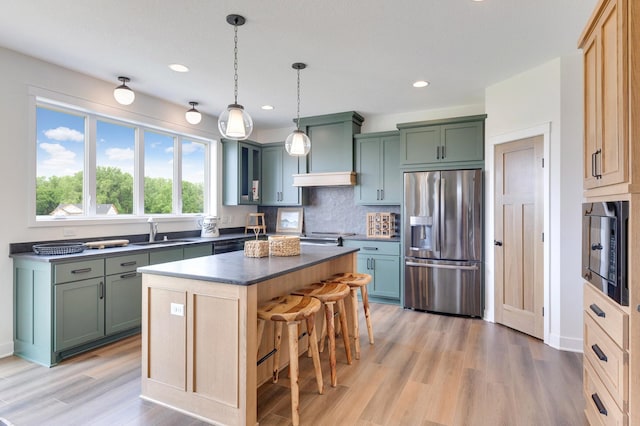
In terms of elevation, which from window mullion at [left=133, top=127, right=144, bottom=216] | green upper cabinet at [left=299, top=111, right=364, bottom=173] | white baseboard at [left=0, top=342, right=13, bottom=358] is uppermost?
green upper cabinet at [left=299, top=111, right=364, bottom=173]

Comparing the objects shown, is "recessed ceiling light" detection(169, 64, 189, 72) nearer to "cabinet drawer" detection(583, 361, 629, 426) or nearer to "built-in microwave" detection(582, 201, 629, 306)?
"built-in microwave" detection(582, 201, 629, 306)

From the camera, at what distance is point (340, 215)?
557 cm

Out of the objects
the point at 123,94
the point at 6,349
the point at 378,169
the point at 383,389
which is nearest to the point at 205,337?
the point at 383,389

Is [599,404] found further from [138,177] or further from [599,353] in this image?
[138,177]

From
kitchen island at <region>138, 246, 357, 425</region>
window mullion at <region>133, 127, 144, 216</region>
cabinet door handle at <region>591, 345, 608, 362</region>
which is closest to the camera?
cabinet door handle at <region>591, 345, 608, 362</region>

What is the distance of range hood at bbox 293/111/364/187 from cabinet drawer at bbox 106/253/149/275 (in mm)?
2533

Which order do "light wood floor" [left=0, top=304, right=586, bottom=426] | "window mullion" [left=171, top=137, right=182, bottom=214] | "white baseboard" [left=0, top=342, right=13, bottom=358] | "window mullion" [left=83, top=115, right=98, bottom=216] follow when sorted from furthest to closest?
1. "window mullion" [left=171, top=137, right=182, bottom=214]
2. "window mullion" [left=83, top=115, right=98, bottom=216]
3. "white baseboard" [left=0, top=342, right=13, bottom=358]
4. "light wood floor" [left=0, top=304, right=586, bottom=426]

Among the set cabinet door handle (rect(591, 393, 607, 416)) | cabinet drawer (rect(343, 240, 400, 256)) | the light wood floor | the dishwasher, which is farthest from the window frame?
cabinet door handle (rect(591, 393, 607, 416))

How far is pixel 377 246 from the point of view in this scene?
4766 mm

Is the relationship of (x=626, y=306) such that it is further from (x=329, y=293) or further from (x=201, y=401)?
(x=201, y=401)

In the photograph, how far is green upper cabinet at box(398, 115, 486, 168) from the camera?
4.19 metres

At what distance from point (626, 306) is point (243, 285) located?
1.82m

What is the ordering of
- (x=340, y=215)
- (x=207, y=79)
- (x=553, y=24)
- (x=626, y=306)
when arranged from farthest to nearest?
(x=340, y=215) < (x=207, y=79) < (x=553, y=24) < (x=626, y=306)

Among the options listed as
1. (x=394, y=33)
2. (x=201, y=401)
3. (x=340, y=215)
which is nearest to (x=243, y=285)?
(x=201, y=401)
